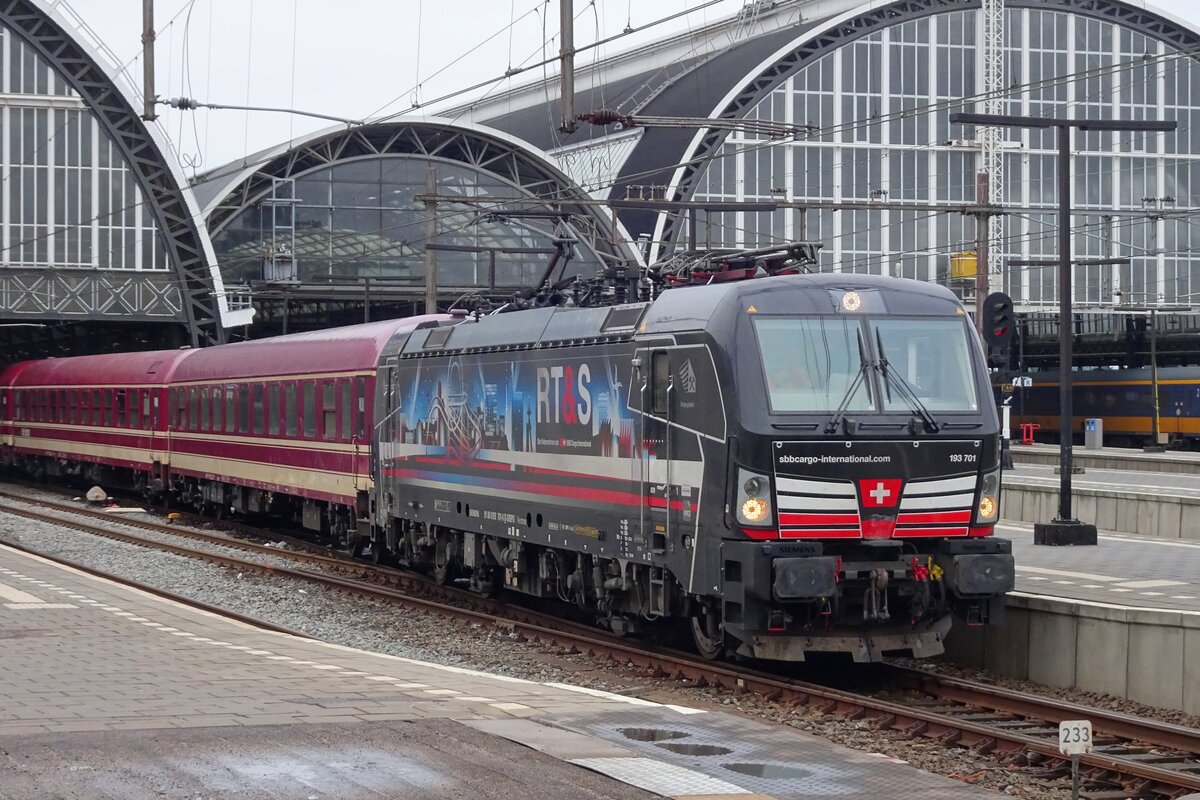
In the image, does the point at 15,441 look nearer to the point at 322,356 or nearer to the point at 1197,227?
the point at 322,356

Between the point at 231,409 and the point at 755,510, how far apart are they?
20638mm

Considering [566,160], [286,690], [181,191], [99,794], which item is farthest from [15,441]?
[99,794]

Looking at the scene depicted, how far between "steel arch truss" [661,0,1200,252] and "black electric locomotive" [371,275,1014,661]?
4689 cm

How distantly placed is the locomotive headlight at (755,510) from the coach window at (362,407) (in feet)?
37.2

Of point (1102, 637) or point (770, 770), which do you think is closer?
point (770, 770)

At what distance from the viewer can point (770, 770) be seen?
9.74 metres

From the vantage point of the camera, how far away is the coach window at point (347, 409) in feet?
79.4

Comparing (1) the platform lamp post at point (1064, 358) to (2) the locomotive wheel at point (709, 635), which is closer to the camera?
(2) the locomotive wheel at point (709, 635)

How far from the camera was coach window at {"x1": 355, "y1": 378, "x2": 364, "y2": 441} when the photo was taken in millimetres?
23484

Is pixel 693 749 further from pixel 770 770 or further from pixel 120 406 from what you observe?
pixel 120 406

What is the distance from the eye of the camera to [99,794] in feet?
26.5

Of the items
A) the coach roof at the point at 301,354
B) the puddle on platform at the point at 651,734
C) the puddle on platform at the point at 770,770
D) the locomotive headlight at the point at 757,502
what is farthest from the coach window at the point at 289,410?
the puddle on platform at the point at 770,770

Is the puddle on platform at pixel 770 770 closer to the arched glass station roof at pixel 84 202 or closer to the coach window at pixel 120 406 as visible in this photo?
the coach window at pixel 120 406

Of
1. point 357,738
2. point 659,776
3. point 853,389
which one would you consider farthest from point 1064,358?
point 357,738
